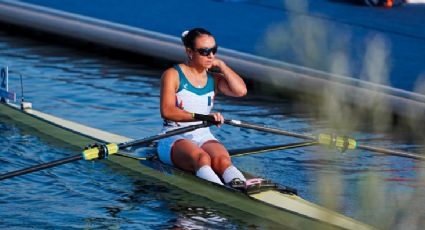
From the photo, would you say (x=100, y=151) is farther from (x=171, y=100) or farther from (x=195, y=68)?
(x=195, y=68)

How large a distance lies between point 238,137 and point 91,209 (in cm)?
306

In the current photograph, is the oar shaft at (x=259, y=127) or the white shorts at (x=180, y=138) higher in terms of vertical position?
the oar shaft at (x=259, y=127)

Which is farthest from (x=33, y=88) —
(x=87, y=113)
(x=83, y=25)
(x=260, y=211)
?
(x=260, y=211)

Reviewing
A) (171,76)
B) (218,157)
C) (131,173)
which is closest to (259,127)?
(218,157)

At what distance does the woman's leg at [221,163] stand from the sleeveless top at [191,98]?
0.30m

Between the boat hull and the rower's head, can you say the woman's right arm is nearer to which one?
the rower's head

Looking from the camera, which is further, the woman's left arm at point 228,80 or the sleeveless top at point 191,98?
the woman's left arm at point 228,80

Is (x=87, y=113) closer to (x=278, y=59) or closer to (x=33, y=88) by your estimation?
(x=33, y=88)

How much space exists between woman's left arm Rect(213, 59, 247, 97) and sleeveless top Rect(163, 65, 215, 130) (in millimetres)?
141

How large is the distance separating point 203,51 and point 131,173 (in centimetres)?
169

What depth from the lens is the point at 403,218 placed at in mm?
10156

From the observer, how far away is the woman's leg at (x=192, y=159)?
34.4 feet

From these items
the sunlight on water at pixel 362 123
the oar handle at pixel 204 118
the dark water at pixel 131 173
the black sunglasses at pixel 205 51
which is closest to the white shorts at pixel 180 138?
the dark water at pixel 131 173

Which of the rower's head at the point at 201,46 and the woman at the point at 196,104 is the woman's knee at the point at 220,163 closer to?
the woman at the point at 196,104
